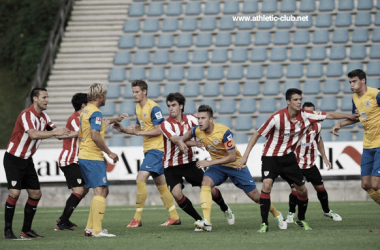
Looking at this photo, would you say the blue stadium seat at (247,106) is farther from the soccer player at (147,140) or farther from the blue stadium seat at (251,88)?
the soccer player at (147,140)

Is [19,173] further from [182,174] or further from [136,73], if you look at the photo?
[136,73]

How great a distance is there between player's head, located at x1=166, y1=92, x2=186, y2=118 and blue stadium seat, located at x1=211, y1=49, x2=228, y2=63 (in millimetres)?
10489

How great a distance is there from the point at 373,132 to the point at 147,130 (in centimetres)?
334

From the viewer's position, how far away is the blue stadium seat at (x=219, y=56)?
19723mm

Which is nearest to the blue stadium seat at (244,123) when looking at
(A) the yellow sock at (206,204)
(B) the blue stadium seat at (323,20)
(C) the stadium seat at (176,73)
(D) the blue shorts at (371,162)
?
(C) the stadium seat at (176,73)

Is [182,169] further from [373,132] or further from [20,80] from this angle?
[20,80]

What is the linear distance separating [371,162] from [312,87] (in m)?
10.1

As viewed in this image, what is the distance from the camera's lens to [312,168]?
32.8 feet

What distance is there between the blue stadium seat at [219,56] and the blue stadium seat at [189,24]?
52.2 inches

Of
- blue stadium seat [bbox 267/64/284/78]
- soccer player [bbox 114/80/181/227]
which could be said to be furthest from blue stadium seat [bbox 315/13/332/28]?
→ soccer player [bbox 114/80/181/227]

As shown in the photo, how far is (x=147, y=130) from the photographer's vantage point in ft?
31.6

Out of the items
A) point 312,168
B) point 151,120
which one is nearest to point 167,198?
point 151,120

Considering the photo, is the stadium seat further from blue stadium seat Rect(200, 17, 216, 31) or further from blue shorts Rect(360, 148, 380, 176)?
blue shorts Rect(360, 148, 380, 176)

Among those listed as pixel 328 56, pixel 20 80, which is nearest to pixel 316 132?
pixel 328 56
